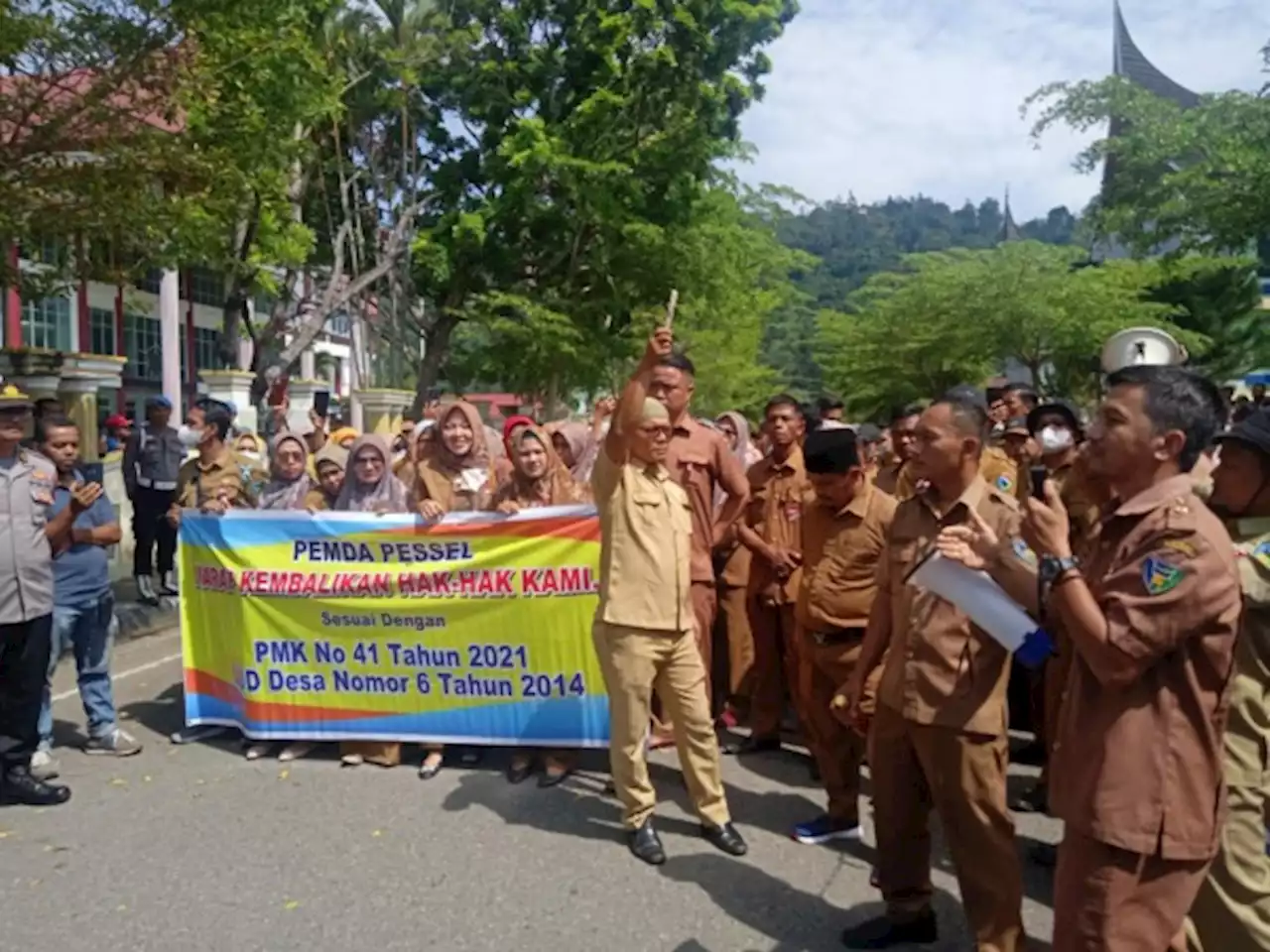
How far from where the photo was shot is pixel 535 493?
5.65m

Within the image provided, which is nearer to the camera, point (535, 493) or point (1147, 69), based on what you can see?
point (535, 493)

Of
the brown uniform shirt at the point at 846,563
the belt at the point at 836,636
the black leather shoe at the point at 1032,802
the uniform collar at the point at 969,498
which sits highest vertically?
the uniform collar at the point at 969,498

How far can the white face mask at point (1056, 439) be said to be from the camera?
5.69 m

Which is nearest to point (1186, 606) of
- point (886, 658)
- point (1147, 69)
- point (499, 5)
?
point (886, 658)

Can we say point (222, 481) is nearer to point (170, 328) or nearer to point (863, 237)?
point (170, 328)

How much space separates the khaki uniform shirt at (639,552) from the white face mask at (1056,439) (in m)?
2.29

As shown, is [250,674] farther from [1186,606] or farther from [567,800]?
[1186,606]

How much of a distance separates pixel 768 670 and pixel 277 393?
51.3 ft

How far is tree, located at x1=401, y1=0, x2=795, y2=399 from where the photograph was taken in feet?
60.1

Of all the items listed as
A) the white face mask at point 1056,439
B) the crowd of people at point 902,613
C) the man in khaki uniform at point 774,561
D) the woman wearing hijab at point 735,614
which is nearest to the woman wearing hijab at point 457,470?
the crowd of people at point 902,613

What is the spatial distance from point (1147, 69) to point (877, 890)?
166 ft

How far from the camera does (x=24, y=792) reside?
4.95m

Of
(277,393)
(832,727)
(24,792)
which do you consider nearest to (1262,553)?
(832,727)

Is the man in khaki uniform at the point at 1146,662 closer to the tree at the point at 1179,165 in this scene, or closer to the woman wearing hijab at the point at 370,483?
the woman wearing hijab at the point at 370,483
